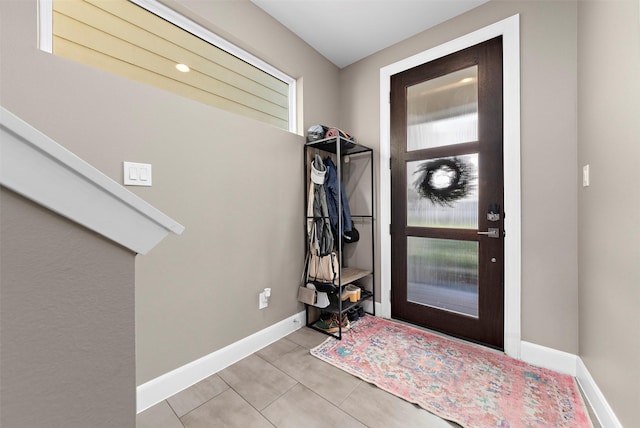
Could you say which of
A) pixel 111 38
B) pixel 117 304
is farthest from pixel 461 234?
pixel 111 38

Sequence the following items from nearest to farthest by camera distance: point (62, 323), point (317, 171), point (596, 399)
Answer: point (62, 323)
point (596, 399)
point (317, 171)

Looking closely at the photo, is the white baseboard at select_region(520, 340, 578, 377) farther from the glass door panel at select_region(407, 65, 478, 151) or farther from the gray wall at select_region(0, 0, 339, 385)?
the gray wall at select_region(0, 0, 339, 385)

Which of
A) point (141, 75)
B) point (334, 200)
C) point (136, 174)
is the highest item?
point (141, 75)

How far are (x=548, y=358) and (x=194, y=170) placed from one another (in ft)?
8.82

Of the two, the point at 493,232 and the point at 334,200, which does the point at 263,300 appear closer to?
the point at 334,200

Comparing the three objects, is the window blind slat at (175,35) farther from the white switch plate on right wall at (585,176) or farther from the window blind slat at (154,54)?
the white switch plate on right wall at (585,176)

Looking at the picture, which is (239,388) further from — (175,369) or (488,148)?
(488,148)

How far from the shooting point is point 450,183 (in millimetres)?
2184

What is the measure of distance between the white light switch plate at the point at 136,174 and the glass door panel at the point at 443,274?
2.12 m

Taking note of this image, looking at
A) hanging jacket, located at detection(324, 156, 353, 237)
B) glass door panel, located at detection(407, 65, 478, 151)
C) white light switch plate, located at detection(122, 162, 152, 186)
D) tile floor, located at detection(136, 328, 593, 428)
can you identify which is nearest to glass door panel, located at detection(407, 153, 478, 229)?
glass door panel, located at detection(407, 65, 478, 151)

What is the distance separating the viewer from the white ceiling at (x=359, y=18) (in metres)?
1.99

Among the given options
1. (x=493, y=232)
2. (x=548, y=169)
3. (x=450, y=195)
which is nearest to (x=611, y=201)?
(x=548, y=169)

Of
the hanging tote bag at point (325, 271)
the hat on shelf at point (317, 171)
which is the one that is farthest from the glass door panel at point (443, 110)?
the hanging tote bag at point (325, 271)

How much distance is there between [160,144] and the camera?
1.48 metres
